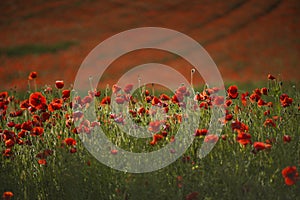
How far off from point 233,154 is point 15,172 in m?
1.56

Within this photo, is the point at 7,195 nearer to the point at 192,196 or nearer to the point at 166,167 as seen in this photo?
the point at 166,167

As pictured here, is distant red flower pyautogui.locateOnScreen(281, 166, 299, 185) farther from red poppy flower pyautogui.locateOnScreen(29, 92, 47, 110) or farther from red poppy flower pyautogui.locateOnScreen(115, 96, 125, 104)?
red poppy flower pyautogui.locateOnScreen(29, 92, 47, 110)

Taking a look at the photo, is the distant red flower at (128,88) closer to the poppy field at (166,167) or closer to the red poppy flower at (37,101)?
the poppy field at (166,167)

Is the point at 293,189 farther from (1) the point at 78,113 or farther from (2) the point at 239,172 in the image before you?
(1) the point at 78,113

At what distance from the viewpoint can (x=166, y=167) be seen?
3.37m

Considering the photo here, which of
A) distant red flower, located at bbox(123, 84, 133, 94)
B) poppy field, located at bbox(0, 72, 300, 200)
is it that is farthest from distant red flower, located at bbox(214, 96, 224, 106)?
distant red flower, located at bbox(123, 84, 133, 94)

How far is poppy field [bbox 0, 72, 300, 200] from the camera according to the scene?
3.13 metres

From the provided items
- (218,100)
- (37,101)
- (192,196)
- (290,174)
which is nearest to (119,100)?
(37,101)

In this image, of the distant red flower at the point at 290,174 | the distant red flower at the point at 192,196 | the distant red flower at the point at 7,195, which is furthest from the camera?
the distant red flower at the point at 7,195

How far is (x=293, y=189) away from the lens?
3223 millimetres

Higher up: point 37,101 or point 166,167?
point 37,101

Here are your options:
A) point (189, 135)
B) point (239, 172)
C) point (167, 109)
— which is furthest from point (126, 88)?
point (239, 172)

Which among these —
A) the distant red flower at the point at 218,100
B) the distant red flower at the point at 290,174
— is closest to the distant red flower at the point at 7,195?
the distant red flower at the point at 218,100

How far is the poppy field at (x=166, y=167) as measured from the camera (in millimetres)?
3132
